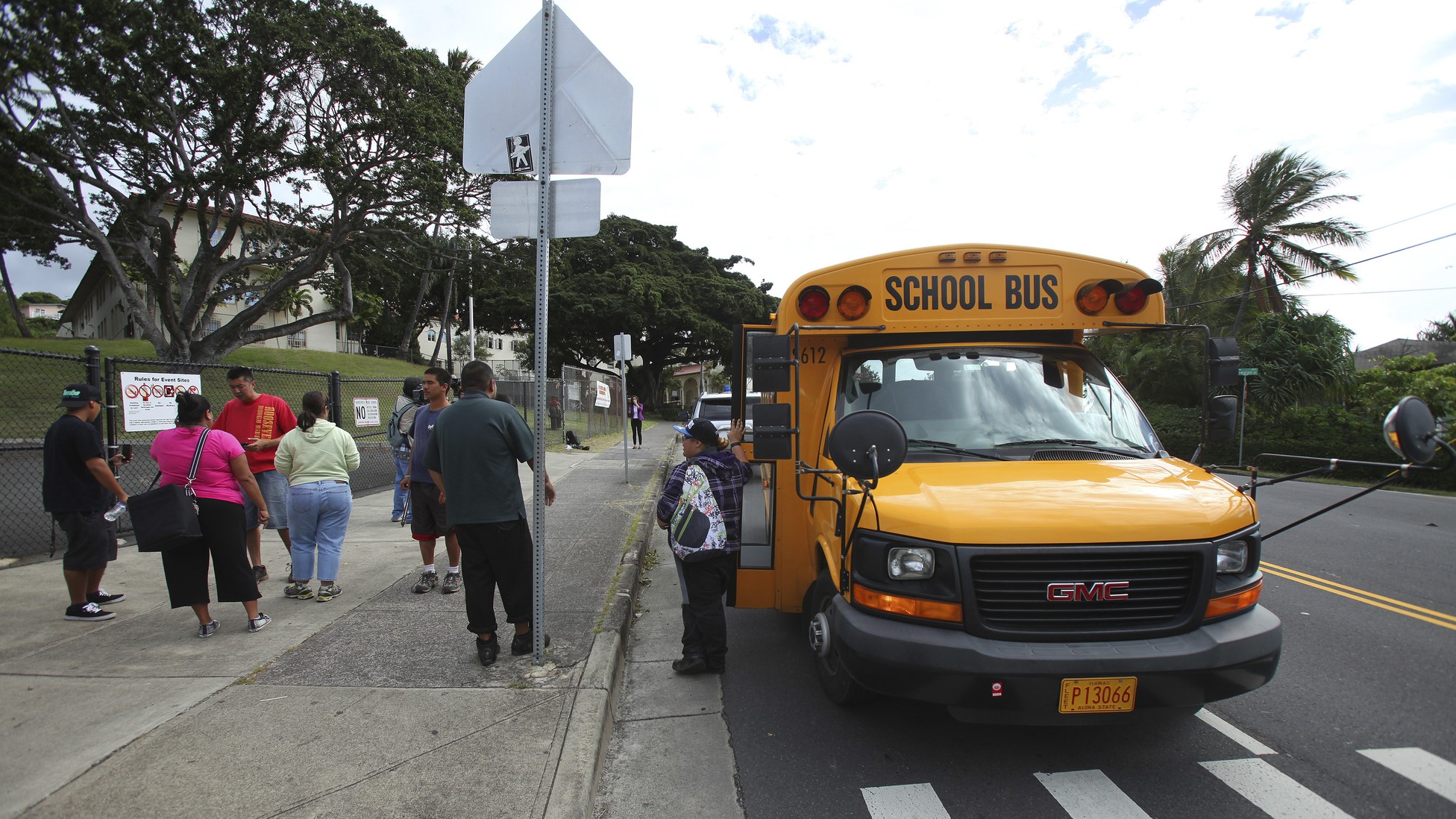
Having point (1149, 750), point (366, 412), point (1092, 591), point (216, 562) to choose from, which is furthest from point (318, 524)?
point (366, 412)

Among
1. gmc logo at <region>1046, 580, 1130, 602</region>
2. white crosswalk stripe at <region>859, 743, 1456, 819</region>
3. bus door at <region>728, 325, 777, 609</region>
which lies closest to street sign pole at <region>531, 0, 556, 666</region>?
bus door at <region>728, 325, 777, 609</region>

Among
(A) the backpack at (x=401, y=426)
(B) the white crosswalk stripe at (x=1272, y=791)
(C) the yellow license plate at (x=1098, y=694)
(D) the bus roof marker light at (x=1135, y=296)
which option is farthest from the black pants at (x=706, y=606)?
(A) the backpack at (x=401, y=426)

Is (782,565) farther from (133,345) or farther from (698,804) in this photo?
(133,345)

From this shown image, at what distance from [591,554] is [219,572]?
313 centimetres

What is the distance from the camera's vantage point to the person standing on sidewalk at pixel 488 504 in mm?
4188

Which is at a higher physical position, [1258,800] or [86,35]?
[86,35]

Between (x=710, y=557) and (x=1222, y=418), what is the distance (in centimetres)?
298

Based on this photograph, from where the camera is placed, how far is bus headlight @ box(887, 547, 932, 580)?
119 inches

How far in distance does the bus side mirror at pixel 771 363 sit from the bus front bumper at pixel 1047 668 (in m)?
1.26

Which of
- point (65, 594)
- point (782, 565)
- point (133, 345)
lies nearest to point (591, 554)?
point (782, 565)

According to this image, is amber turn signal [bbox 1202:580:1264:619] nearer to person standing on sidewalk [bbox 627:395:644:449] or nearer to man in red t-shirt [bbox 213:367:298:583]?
man in red t-shirt [bbox 213:367:298:583]

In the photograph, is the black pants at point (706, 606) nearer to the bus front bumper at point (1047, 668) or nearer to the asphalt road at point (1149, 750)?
the asphalt road at point (1149, 750)

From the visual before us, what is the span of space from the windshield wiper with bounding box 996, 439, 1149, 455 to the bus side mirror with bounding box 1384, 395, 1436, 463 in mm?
1048

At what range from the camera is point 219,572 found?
4711 mm
